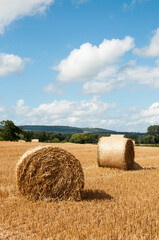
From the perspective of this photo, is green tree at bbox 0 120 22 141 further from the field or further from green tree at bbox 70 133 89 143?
the field

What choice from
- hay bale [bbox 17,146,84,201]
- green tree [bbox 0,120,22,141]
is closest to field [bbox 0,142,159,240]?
hay bale [bbox 17,146,84,201]

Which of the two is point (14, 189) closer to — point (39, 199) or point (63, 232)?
point (39, 199)

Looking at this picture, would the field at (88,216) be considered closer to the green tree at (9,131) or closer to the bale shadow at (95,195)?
the bale shadow at (95,195)

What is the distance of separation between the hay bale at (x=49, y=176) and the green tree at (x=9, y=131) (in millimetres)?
60658

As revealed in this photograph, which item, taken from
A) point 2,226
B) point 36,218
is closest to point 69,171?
point 36,218

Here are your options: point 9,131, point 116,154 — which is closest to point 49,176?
point 116,154

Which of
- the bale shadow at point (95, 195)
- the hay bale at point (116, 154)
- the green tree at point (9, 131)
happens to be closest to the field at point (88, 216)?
the bale shadow at point (95, 195)

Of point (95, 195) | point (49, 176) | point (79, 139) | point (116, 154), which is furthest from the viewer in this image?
point (79, 139)

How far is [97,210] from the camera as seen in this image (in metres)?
5.75

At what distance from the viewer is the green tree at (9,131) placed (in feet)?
216

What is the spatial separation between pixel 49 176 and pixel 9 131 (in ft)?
203

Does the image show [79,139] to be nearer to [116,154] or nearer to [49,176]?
[116,154]

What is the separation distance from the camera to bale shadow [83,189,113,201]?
6873 millimetres

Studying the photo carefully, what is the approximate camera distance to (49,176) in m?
7.05
